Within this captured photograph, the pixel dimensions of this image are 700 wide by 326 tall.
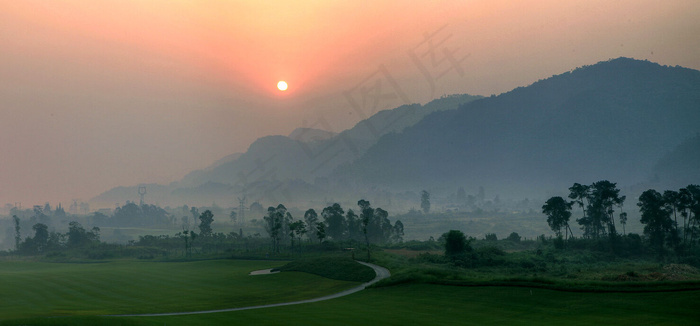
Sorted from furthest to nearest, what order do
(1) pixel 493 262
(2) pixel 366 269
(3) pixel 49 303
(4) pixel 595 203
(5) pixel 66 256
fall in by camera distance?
(5) pixel 66 256 → (4) pixel 595 203 → (1) pixel 493 262 → (2) pixel 366 269 → (3) pixel 49 303

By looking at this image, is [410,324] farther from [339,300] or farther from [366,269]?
[366,269]

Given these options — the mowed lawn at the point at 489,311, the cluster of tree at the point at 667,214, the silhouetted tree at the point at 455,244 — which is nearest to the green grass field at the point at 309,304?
the mowed lawn at the point at 489,311

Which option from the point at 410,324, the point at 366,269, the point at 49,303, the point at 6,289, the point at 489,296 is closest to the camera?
the point at 410,324

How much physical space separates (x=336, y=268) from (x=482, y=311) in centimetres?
4766

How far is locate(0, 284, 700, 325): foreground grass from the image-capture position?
43.3 m

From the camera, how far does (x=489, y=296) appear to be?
57594mm

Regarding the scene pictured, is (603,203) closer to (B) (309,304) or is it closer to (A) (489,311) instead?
(A) (489,311)

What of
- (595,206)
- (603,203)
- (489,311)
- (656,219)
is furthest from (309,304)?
(595,206)

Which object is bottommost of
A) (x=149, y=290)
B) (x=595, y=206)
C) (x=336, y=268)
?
(x=149, y=290)

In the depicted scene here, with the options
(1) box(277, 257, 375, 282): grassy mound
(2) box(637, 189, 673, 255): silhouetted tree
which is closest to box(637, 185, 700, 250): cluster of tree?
(2) box(637, 189, 673, 255): silhouetted tree

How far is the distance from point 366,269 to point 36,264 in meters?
119

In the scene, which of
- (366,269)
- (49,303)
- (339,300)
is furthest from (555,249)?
(49,303)

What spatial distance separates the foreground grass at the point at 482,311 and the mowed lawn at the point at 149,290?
12268 mm

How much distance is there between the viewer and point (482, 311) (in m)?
50.3
